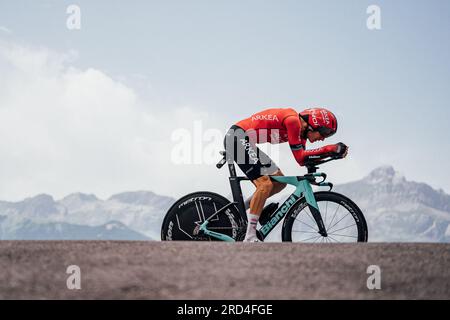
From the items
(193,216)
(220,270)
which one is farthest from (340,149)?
(220,270)

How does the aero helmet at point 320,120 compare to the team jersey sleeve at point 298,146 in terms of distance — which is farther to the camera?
the aero helmet at point 320,120

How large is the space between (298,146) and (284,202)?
0.93 m

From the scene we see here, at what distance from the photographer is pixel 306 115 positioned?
8.88 metres

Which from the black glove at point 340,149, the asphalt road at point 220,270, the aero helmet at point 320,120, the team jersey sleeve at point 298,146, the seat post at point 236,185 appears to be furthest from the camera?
the seat post at point 236,185

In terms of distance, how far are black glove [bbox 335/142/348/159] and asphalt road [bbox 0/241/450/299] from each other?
1.57 metres

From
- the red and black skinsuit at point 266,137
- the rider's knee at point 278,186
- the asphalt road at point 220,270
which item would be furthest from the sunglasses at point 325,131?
the asphalt road at point 220,270

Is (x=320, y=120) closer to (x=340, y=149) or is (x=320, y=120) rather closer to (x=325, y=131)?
(x=325, y=131)

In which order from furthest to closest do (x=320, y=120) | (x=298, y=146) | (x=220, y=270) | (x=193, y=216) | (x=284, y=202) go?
(x=193, y=216)
(x=284, y=202)
(x=320, y=120)
(x=298, y=146)
(x=220, y=270)

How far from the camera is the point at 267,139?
29.4ft

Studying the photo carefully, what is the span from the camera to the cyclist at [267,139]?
862 cm

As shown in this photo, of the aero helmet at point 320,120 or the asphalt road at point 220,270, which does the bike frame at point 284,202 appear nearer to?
the aero helmet at point 320,120

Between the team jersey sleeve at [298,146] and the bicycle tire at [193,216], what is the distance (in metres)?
1.35

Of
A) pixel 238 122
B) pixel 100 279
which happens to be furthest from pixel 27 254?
pixel 238 122

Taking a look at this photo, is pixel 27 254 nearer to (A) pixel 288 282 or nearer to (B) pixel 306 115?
(A) pixel 288 282
